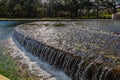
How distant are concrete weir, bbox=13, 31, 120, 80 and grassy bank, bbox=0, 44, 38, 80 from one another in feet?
4.37

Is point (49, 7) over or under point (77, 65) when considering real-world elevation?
over

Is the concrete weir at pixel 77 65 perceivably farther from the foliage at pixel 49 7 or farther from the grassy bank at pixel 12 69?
the foliage at pixel 49 7

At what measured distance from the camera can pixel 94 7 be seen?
189 ft

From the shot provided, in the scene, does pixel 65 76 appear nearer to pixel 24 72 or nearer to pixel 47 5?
pixel 24 72

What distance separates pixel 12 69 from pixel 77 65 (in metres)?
2.78

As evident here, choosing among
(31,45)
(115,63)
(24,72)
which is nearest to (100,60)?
(115,63)

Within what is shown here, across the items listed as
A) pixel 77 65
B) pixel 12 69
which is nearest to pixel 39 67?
pixel 12 69

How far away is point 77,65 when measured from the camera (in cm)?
825

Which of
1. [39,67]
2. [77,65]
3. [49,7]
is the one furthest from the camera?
[49,7]

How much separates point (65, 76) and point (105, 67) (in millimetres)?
2004

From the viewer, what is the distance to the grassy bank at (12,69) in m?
8.00

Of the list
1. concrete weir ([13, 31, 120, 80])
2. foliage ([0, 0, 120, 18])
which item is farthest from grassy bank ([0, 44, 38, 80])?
foliage ([0, 0, 120, 18])

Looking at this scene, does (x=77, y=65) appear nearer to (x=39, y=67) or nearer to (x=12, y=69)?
(x=39, y=67)

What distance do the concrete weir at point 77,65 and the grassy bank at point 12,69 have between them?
1.33m
